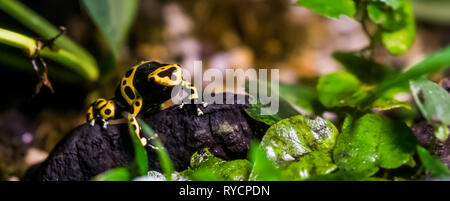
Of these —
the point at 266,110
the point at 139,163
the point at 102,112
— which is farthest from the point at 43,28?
the point at 266,110

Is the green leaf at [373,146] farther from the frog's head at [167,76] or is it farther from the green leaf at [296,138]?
the frog's head at [167,76]

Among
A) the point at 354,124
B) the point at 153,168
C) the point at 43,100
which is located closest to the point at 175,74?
the point at 153,168

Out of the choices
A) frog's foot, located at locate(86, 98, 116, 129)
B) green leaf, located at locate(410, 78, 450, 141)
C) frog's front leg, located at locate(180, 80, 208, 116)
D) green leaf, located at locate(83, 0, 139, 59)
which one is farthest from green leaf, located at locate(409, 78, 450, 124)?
green leaf, located at locate(83, 0, 139, 59)

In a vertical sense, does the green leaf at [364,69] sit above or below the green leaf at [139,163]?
above

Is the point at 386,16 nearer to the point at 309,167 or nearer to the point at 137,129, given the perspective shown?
the point at 309,167

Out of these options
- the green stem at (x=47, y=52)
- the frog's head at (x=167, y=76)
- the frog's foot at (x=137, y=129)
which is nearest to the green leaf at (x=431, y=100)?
the frog's head at (x=167, y=76)

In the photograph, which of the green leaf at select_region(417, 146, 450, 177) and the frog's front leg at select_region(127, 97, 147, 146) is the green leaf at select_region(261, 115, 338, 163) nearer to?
the green leaf at select_region(417, 146, 450, 177)
